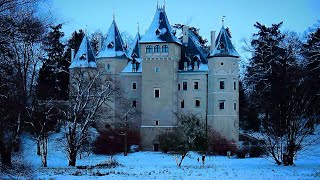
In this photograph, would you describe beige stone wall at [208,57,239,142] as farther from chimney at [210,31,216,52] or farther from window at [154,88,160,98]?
window at [154,88,160,98]

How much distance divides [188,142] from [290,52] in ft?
88.1

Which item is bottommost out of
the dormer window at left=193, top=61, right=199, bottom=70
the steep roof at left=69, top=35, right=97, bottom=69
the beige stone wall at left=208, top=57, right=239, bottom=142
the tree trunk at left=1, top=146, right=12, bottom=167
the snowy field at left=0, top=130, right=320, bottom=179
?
the snowy field at left=0, top=130, right=320, bottom=179

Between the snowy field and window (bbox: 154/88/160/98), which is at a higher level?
window (bbox: 154/88/160/98)

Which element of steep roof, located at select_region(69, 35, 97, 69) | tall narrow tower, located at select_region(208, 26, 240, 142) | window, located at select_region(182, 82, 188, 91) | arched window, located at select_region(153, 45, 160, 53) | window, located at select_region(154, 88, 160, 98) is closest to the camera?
tall narrow tower, located at select_region(208, 26, 240, 142)

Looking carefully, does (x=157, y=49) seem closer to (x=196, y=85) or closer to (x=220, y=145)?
(x=196, y=85)

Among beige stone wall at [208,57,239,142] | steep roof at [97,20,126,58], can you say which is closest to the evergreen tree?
steep roof at [97,20,126,58]

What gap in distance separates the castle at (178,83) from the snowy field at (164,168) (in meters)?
5.94

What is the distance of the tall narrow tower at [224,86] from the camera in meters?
47.2

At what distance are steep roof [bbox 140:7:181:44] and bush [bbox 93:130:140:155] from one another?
9.47 m

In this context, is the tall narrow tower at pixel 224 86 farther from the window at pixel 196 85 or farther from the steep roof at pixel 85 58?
the steep roof at pixel 85 58

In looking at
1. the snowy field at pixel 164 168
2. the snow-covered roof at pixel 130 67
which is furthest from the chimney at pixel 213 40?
the snowy field at pixel 164 168

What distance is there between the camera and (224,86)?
47469mm

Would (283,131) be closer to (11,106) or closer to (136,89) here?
(11,106)

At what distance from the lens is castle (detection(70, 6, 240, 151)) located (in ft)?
155
